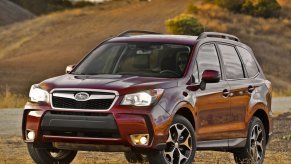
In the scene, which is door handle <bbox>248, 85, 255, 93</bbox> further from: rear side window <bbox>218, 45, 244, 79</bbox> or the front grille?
the front grille

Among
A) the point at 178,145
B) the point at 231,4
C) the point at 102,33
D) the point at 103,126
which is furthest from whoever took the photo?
the point at 102,33

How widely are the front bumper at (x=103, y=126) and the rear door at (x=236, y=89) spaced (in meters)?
1.98

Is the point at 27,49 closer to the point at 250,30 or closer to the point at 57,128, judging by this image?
the point at 250,30

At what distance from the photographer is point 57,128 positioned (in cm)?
998

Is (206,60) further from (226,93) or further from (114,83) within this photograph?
(114,83)

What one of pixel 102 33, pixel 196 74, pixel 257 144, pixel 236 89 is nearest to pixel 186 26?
pixel 102 33

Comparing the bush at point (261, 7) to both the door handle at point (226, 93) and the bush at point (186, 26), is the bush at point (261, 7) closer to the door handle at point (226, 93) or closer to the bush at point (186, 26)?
the bush at point (186, 26)

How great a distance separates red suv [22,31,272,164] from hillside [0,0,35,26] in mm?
86680

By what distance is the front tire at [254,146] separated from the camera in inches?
482

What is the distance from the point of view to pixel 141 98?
9961 millimetres

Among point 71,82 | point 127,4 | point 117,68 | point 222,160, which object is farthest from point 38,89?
point 127,4

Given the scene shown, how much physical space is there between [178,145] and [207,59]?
1588 mm

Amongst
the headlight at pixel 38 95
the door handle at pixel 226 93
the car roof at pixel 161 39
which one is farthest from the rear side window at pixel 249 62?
the headlight at pixel 38 95

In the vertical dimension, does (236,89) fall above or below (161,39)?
below
